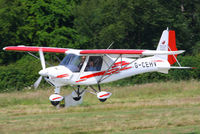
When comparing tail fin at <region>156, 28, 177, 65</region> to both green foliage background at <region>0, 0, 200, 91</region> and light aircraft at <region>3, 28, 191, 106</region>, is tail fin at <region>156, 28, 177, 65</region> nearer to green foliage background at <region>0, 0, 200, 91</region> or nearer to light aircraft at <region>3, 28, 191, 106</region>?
light aircraft at <region>3, 28, 191, 106</region>

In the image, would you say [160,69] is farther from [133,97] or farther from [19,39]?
[19,39]

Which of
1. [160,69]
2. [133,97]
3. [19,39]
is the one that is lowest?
[133,97]

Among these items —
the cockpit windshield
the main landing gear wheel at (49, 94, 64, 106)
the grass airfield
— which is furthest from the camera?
the cockpit windshield

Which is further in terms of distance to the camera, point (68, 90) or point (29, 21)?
point (29, 21)

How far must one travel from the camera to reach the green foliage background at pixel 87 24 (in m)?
30.3

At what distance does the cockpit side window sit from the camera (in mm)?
16391

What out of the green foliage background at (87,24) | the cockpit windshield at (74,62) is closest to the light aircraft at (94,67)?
the cockpit windshield at (74,62)

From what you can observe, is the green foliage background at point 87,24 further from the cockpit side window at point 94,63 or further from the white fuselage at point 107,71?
the cockpit side window at point 94,63

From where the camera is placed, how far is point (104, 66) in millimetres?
16750

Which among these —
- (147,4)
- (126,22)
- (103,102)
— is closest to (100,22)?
(126,22)

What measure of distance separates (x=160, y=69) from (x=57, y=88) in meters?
5.19

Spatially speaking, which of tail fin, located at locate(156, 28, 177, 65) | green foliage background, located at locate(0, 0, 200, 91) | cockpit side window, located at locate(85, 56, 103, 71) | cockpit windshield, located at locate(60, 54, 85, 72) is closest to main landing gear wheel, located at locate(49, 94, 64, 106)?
cockpit windshield, located at locate(60, 54, 85, 72)

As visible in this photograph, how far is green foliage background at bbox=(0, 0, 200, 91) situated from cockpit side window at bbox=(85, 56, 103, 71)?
1329cm

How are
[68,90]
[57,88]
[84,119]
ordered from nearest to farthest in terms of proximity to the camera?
[84,119] < [57,88] < [68,90]
